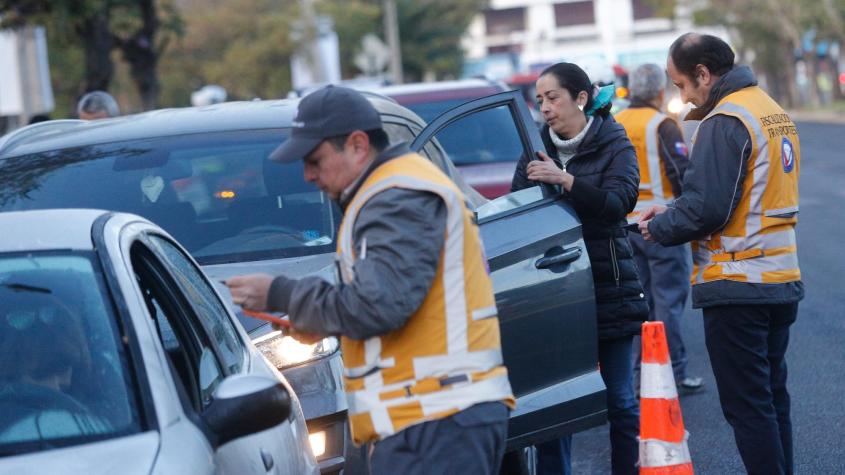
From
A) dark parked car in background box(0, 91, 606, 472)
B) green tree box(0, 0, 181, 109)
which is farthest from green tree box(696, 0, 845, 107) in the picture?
dark parked car in background box(0, 91, 606, 472)

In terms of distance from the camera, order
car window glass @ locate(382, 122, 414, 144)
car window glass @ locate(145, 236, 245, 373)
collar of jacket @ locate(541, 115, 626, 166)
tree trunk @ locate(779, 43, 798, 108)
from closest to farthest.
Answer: car window glass @ locate(145, 236, 245, 373) < collar of jacket @ locate(541, 115, 626, 166) < car window glass @ locate(382, 122, 414, 144) < tree trunk @ locate(779, 43, 798, 108)

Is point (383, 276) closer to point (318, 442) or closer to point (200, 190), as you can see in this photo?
point (318, 442)

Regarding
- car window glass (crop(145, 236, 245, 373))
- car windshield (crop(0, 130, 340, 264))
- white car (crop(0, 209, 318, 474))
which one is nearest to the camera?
white car (crop(0, 209, 318, 474))

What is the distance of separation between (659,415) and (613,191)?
92 cm

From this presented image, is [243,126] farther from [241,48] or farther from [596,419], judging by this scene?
[241,48]

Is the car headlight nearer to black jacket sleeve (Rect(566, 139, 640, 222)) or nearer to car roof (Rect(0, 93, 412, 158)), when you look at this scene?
black jacket sleeve (Rect(566, 139, 640, 222))

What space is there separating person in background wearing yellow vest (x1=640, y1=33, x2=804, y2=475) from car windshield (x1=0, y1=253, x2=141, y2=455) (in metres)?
2.38

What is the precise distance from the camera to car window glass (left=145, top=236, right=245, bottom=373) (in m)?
4.14

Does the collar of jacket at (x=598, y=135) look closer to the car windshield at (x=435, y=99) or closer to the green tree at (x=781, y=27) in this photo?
the car windshield at (x=435, y=99)

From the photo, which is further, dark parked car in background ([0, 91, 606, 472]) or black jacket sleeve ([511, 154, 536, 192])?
black jacket sleeve ([511, 154, 536, 192])

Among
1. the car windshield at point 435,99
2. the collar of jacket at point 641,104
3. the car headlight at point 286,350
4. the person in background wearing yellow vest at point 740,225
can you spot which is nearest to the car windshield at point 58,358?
the car headlight at point 286,350

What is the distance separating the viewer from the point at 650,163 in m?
8.18

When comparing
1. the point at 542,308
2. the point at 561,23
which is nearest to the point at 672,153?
the point at 542,308

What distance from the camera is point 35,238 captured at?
144 inches
